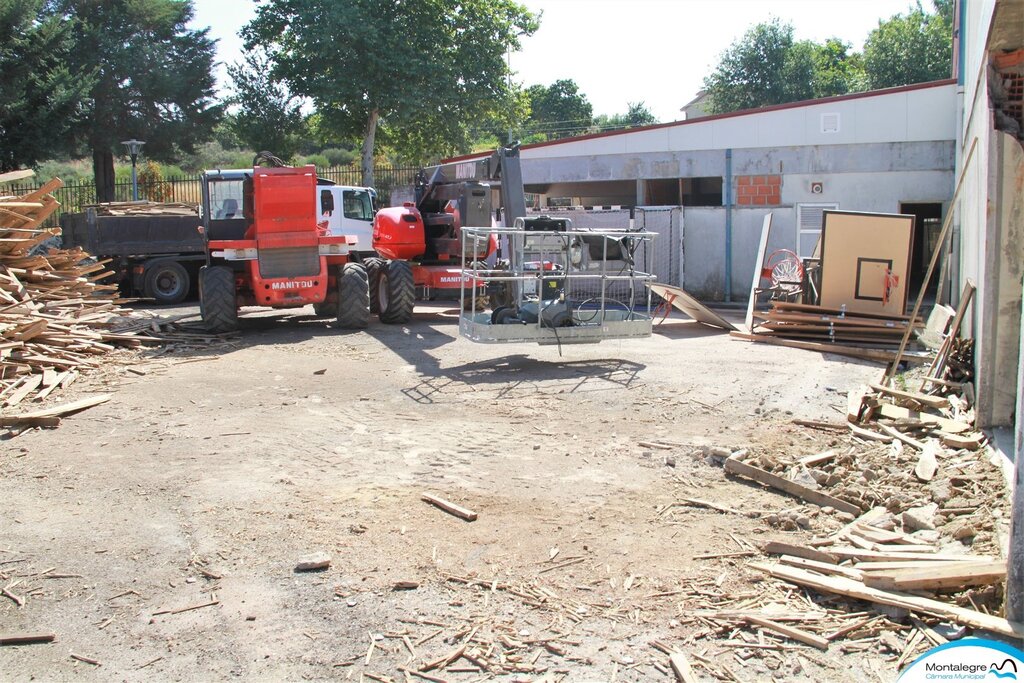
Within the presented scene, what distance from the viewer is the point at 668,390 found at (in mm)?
11078

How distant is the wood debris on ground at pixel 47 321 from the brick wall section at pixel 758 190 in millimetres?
12828

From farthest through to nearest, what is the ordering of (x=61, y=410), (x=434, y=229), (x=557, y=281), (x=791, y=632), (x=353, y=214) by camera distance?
(x=353, y=214), (x=434, y=229), (x=557, y=281), (x=61, y=410), (x=791, y=632)

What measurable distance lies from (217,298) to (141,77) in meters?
22.7

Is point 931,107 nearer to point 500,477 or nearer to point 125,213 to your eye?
point 500,477

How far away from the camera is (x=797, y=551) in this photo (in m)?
5.80

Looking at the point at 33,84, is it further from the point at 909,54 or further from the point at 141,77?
the point at 909,54

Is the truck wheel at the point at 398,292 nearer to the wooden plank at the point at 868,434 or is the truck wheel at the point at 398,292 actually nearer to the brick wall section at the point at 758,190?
the brick wall section at the point at 758,190

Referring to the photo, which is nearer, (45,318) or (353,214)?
(45,318)

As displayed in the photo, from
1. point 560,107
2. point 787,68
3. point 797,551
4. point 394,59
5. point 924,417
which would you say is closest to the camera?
point 797,551

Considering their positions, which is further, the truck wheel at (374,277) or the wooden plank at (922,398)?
the truck wheel at (374,277)

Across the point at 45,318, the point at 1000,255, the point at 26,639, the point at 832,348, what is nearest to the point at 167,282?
the point at 45,318

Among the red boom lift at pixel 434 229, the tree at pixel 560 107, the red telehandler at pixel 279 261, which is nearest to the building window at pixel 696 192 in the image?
the red boom lift at pixel 434 229

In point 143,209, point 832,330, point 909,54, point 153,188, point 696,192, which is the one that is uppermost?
point 909,54

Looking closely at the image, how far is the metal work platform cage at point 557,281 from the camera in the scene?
41.2ft
